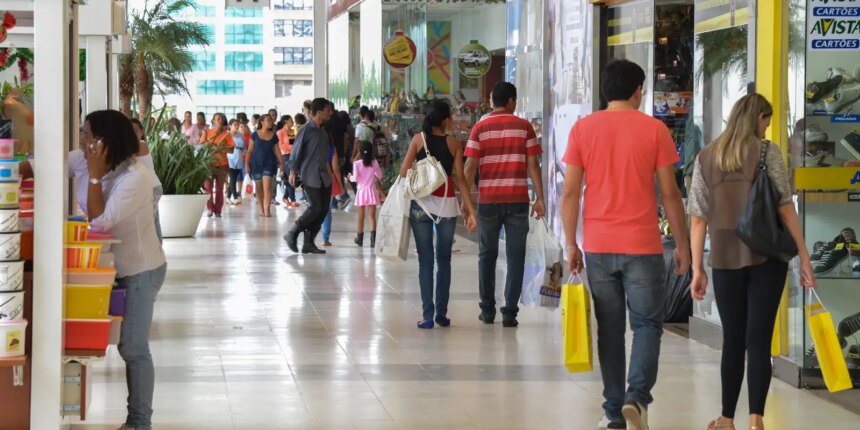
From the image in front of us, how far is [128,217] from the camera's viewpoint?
5609 mm

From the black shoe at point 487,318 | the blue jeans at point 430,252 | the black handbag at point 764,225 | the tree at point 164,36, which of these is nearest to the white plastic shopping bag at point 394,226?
the blue jeans at point 430,252

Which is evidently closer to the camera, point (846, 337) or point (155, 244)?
point (155, 244)

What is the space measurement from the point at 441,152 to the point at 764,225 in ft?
12.6

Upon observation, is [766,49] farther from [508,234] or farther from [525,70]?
[525,70]

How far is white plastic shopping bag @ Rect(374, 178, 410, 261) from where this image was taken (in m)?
9.30

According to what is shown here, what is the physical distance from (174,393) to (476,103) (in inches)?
699

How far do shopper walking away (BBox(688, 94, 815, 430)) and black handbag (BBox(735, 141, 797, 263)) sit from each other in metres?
0.04


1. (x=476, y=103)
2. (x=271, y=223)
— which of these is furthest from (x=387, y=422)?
(x=476, y=103)

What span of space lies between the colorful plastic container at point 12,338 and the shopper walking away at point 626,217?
7.70 feet

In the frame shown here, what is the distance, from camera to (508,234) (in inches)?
369

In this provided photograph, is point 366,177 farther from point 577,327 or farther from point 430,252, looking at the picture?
point 577,327

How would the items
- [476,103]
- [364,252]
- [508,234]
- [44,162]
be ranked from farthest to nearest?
[476,103]
[364,252]
[508,234]
[44,162]

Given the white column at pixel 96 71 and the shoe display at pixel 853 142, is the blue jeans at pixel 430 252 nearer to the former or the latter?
the white column at pixel 96 71

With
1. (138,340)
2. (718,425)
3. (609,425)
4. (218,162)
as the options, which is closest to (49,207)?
(138,340)
